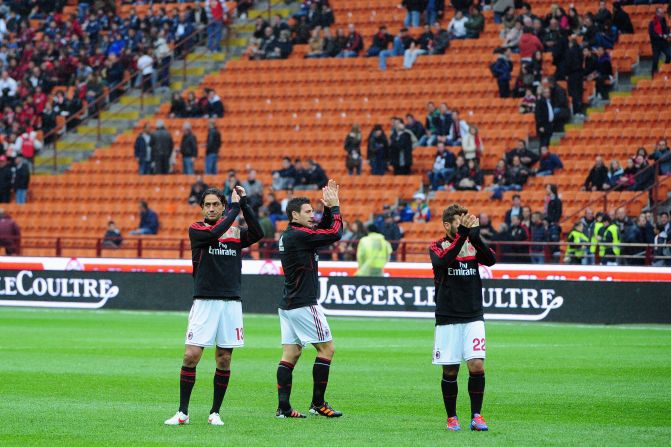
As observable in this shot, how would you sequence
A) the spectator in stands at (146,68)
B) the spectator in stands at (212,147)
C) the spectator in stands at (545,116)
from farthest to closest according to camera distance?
the spectator in stands at (146,68), the spectator in stands at (212,147), the spectator in stands at (545,116)

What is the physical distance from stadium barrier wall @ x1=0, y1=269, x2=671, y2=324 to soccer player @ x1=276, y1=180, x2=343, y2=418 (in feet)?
49.0

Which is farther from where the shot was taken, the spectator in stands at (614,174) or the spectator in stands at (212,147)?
the spectator in stands at (212,147)

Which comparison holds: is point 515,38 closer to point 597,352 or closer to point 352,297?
point 352,297

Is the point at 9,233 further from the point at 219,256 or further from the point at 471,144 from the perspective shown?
the point at 219,256

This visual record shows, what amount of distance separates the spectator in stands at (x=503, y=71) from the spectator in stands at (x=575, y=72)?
6.11 ft

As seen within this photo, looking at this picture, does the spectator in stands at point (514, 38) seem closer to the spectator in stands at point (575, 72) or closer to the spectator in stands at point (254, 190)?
the spectator in stands at point (575, 72)

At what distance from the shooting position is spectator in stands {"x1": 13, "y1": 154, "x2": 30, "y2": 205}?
131ft

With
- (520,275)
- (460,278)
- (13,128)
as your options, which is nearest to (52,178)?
(13,128)

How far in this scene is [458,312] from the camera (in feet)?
40.0

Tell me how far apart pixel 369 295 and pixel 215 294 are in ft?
56.2

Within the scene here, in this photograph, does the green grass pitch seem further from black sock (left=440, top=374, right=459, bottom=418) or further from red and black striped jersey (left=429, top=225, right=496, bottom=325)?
red and black striped jersey (left=429, top=225, right=496, bottom=325)

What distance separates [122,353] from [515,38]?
1990 centimetres

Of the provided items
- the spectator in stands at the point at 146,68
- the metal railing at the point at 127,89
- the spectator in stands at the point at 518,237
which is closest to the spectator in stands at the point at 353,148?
the spectator in stands at the point at 518,237

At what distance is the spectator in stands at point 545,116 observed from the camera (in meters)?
34.5
